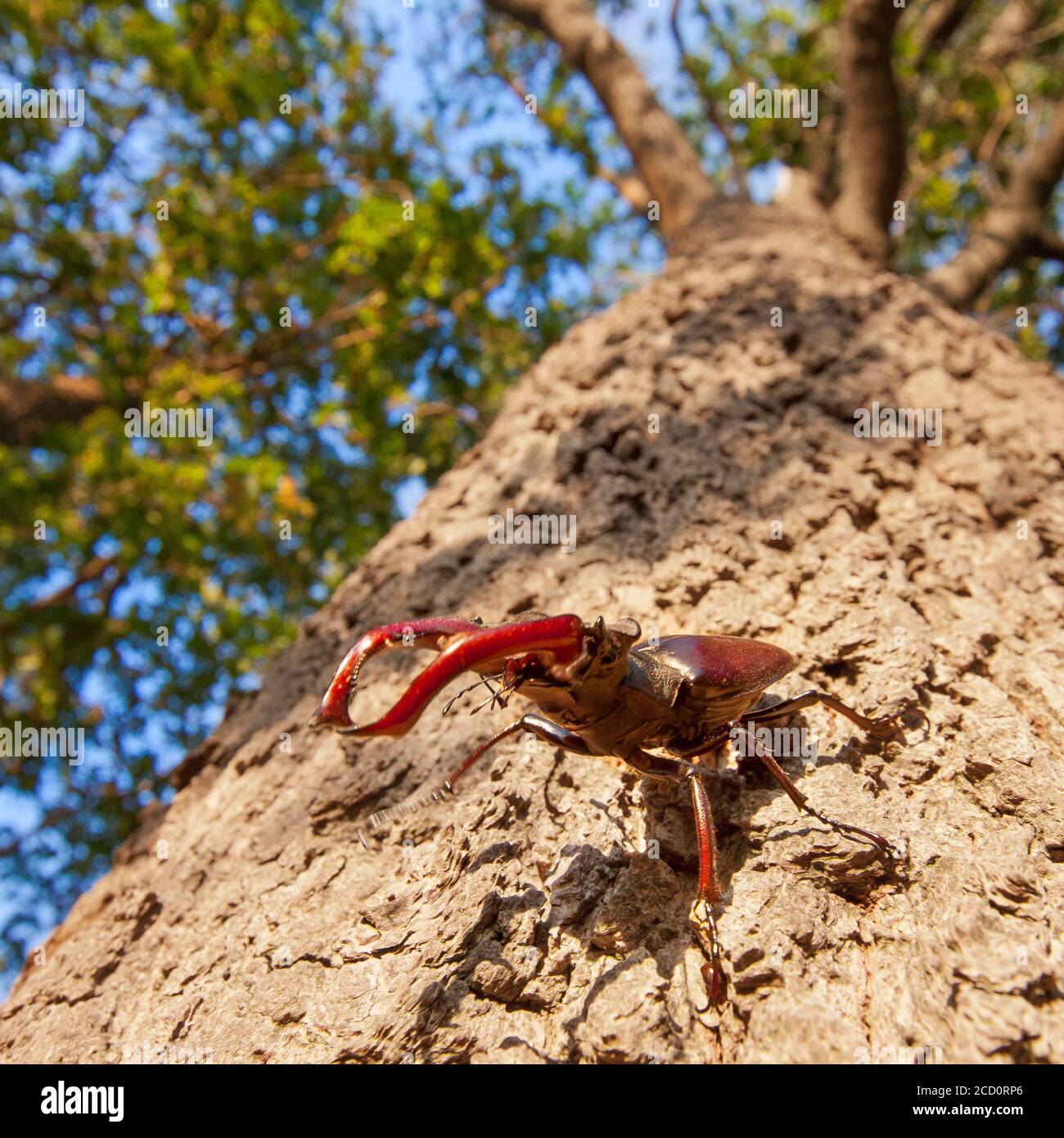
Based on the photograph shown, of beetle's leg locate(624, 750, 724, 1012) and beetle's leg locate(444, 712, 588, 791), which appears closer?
beetle's leg locate(624, 750, 724, 1012)

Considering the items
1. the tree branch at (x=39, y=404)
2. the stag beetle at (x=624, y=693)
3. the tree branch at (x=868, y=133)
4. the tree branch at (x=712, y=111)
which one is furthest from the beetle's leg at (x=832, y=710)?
the tree branch at (x=39, y=404)

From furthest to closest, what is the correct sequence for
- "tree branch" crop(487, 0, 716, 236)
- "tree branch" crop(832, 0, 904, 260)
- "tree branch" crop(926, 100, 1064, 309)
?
"tree branch" crop(487, 0, 716, 236) < "tree branch" crop(926, 100, 1064, 309) < "tree branch" crop(832, 0, 904, 260)

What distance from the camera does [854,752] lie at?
6.28 ft

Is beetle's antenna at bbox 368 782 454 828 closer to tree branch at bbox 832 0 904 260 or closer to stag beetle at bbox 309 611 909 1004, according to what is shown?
stag beetle at bbox 309 611 909 1004

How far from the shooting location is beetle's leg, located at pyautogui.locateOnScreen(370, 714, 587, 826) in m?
1.77

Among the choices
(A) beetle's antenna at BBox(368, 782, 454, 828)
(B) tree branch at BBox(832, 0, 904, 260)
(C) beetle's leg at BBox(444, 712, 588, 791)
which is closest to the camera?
(C) beetle's leg at BBox(444, 712, 588, 791)

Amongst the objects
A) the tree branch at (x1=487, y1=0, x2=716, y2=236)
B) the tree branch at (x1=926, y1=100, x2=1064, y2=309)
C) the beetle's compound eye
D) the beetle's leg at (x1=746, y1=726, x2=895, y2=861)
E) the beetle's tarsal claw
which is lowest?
the beetle's tarsal claw

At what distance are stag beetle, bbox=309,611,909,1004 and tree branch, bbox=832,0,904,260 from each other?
367cm

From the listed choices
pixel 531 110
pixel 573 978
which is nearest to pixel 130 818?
pixel 573 978

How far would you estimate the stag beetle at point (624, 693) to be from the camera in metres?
1.36

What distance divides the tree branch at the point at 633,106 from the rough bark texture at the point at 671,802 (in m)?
2.47

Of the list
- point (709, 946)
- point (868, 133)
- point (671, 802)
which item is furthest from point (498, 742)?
point (868, 133)

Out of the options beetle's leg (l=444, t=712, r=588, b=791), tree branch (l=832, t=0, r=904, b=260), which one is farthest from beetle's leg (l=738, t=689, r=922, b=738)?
tree branch (l=832, t=0, r=904, b=260)

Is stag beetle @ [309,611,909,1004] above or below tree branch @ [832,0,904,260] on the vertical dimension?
below
